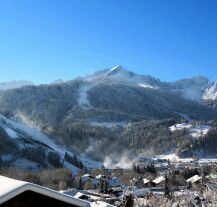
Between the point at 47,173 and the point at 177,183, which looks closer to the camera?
the point at 177,183

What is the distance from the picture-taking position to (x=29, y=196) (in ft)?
43.3

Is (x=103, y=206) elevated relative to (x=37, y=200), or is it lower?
lower

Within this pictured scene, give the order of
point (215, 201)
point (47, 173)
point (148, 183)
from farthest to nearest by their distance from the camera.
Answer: point (47, 173)
point (148, 183)
point (215, 201)

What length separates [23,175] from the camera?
17088 centimetres

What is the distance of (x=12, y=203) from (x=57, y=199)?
1.38 meters

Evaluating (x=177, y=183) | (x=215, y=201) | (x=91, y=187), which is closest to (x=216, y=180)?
(x=215, y=201)

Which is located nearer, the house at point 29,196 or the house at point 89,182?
the house at point 29,196

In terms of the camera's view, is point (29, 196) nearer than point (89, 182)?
Yes

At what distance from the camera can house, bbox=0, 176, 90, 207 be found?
12.2 meters

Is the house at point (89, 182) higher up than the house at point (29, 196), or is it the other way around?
the house at point (29, 196)

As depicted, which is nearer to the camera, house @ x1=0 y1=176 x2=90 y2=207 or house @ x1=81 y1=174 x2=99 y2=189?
house @ x1=0 y1=176 x2=90 y2=207

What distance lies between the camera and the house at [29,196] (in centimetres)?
1220

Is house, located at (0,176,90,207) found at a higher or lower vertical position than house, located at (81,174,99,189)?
higher

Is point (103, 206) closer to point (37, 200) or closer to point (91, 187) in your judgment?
point (37, 200)
